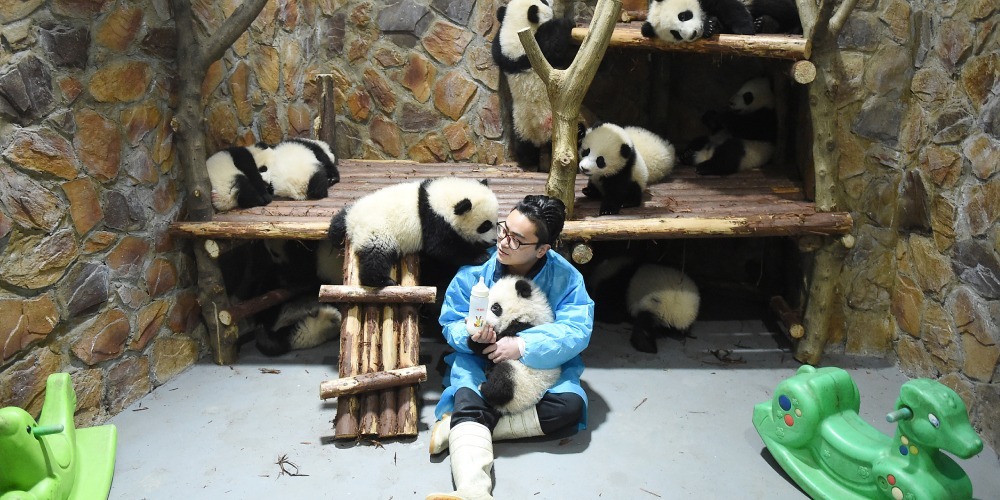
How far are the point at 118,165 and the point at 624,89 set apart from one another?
11.4ft

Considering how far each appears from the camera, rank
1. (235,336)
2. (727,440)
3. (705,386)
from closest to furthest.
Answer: (727,440)
(705,386)
(235,336)

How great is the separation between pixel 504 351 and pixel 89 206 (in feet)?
6.95

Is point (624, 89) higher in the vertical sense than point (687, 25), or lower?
lower

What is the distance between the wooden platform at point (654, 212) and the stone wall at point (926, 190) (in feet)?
1.28

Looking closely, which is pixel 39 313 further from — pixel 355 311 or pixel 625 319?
pixel 625 319

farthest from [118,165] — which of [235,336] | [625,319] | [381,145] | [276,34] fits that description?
[625,319]

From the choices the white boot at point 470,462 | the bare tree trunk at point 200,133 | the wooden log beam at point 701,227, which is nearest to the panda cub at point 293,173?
the bare tree trunk at point 200,133

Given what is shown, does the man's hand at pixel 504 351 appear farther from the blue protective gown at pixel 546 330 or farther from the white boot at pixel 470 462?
the white boot at pixel 470 462

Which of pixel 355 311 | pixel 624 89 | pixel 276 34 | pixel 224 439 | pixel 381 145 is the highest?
pixel 276 34

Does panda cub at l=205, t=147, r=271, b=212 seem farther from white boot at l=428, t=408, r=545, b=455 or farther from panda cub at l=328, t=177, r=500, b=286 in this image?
white boot at l=428, t=408, r=545, b=455

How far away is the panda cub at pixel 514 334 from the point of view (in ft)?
9.80

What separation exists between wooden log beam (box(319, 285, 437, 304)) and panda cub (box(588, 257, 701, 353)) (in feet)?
4.81

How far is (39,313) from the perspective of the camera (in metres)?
2.98

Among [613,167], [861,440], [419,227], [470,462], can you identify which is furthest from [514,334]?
[861,440]
